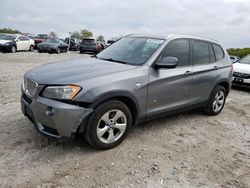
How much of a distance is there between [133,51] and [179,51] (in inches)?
32.8

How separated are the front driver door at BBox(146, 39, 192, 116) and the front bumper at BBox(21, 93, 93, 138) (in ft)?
3.84

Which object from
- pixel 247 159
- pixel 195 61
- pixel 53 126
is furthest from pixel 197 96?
pixel 53 126

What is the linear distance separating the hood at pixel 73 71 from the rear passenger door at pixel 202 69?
1523 mm

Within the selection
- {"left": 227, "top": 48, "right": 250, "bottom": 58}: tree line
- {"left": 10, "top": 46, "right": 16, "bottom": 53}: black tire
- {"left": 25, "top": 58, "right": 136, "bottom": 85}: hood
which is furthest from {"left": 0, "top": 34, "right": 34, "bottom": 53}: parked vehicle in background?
{"left": 227, "top": 48, "right": 250, "bottom": 58}: tree line

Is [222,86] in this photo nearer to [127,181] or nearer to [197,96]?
[197,96]

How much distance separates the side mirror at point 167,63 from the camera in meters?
4.02

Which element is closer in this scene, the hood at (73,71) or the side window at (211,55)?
the hood at (73,71)

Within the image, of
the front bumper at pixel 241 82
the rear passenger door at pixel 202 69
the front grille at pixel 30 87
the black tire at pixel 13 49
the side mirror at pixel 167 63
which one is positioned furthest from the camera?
the black tire at pixel 13 49

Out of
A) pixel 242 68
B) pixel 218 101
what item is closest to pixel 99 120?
pixel 218 101

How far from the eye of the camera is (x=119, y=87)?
142 inches

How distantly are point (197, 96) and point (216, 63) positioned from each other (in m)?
0.97

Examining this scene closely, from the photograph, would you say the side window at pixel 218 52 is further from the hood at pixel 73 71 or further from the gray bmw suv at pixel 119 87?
the hood at pixel 73 71

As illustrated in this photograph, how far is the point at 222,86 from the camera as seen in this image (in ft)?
18.6

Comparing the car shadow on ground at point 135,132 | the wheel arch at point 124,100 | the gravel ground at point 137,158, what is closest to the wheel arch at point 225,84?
the car shadow on ground at point 135,132
